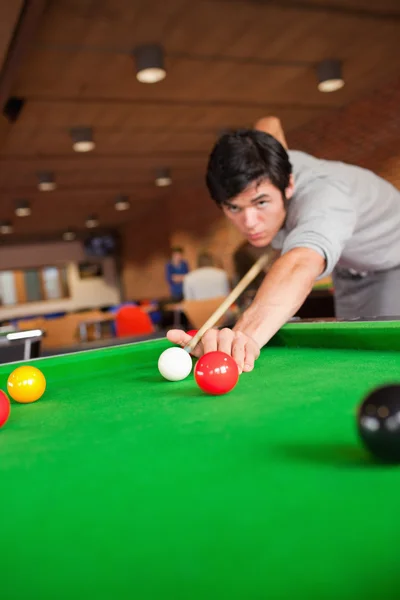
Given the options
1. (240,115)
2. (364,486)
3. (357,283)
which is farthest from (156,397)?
(240,115)

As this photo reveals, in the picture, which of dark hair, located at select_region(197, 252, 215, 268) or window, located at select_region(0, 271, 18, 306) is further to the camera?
window, located at select_region(0, 271, 18, 306)

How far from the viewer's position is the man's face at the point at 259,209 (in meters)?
2.08

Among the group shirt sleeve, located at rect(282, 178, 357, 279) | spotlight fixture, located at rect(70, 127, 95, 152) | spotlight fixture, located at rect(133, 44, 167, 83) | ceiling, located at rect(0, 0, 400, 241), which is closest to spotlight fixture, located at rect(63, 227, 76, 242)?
ceiling, located at rect(0, 0, 400, 241)

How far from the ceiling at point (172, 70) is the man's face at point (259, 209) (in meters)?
1.99

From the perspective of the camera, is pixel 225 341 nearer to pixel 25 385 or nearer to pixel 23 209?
pixel 25 385

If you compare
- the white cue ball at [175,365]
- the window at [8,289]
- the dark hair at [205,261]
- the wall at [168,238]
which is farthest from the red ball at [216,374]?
the window at [8,289]

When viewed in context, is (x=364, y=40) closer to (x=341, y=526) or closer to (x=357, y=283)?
(x=357, y=283)

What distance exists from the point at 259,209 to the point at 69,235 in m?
14.4

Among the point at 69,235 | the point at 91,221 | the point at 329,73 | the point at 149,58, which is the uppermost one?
the point at 69,235

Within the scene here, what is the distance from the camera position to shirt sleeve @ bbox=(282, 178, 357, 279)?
1.87 m

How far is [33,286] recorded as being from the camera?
18.1m

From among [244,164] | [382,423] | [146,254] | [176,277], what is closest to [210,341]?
[244,164]

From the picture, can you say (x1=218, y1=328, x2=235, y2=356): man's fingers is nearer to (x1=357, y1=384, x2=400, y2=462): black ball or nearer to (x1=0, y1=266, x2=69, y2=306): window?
(x1=357, y1=384, x2=400, y2=462): black ball

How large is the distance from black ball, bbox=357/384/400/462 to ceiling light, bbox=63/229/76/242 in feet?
49.9
